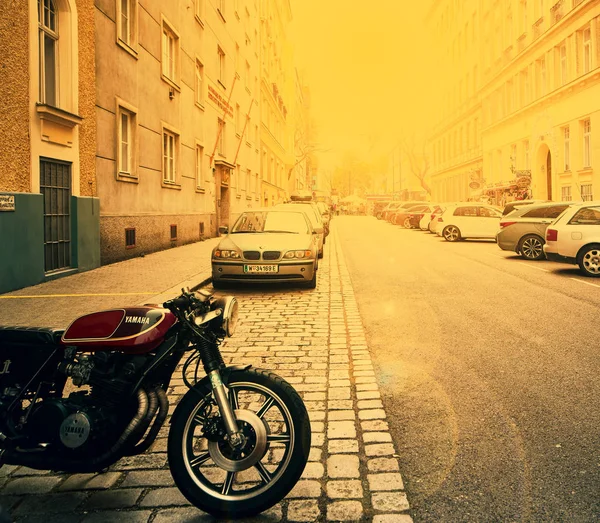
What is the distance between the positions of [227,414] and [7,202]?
848 cm

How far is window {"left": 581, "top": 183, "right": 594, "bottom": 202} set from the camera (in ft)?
95.2

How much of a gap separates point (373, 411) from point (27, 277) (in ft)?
26.8

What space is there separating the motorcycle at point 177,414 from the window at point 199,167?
20.6 meters

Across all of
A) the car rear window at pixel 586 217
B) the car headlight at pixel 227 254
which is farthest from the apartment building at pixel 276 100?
the car headlight at pixel 227 254

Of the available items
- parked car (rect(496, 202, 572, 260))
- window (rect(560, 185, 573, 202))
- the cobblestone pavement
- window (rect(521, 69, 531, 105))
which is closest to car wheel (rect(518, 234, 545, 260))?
parked car (rect(496, 202, 572, 260))

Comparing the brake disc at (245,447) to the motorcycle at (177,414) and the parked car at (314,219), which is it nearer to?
the motorcycle at (177,414)

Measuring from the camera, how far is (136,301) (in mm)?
8742

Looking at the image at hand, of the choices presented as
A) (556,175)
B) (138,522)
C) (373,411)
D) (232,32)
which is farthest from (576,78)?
(138,522)

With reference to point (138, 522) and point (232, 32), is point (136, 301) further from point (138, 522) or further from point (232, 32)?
point (232, 32)

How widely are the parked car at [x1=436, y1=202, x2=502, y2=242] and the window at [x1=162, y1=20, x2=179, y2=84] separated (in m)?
12.9

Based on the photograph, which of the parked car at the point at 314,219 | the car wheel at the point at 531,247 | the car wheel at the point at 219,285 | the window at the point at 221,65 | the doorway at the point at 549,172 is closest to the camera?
the car wheel at the point at 219,285

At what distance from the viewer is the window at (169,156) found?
763 inches

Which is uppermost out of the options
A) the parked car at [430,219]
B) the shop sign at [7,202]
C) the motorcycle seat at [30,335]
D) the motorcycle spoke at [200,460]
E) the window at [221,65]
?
the window at [221,65]

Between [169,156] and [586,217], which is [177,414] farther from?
[169,156]
